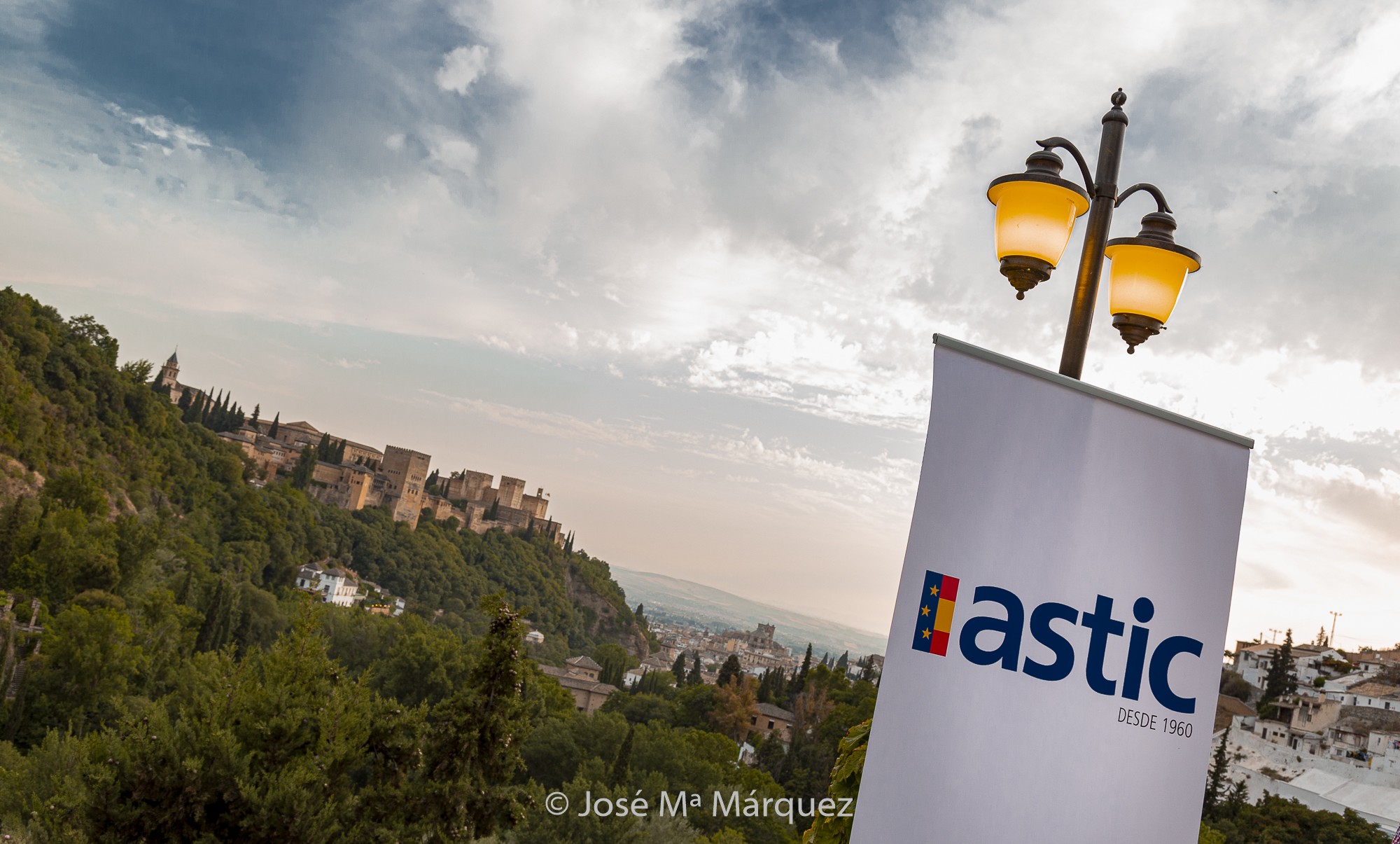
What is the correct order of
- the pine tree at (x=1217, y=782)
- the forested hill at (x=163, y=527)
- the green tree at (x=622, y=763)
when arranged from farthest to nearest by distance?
the forested hill at (x=163, y=527)
the pine tree at (x=1217, y=782)
the green tree at (x=622, y=763)

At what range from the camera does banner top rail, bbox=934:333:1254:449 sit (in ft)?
6.65

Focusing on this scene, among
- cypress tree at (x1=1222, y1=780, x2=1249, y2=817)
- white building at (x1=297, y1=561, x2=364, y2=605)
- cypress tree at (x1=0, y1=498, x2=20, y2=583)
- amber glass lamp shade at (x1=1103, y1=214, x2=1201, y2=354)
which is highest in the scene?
amber glass lamp shade at (x1=1103, y1=214, x2=1201, y2=354)

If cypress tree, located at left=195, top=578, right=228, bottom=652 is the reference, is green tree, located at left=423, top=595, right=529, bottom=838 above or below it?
above

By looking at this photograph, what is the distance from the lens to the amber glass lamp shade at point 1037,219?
2.58 meters

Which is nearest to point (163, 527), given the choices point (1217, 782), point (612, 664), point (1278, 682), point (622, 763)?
point (612, 664)

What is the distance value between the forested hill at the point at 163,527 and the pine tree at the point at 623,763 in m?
7.84

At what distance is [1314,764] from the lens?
1277 inches

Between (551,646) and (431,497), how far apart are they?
24868 mm

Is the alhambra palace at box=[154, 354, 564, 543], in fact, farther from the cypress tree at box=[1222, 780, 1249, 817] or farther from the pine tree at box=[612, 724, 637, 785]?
the cypress tree at box=[1222, 780, 1249, 817]

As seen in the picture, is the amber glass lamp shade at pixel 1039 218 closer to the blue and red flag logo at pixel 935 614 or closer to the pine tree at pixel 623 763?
the blue and red flag logo at pixel 935 614

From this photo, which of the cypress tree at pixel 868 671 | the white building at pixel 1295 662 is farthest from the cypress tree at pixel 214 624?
the white building at pixel 1295 662

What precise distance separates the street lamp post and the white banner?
0.62m

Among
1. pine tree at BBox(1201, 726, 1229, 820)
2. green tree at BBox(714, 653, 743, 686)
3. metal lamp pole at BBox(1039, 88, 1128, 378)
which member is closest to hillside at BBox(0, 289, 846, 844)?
green tree at BBox(714, 653, 743, 686)

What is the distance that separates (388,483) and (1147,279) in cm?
8451
